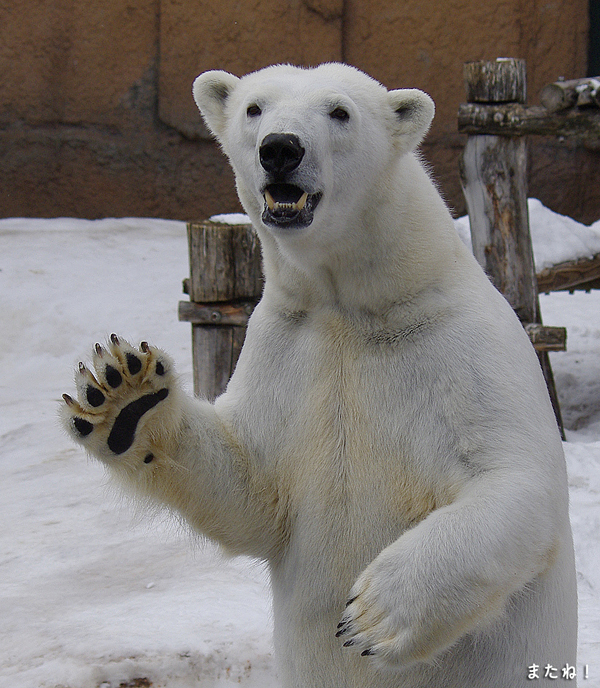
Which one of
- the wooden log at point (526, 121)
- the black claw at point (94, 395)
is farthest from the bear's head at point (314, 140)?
the wooden log at point (526, 121)

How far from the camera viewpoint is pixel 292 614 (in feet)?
6.88

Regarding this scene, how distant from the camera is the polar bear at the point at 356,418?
1.82 m

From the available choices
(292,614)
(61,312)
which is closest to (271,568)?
(292,614)

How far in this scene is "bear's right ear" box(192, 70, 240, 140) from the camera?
2314 millimetres

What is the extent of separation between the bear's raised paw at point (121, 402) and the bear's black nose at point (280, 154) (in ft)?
1.57

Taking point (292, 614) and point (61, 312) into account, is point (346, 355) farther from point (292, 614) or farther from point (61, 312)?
point (61, 312)

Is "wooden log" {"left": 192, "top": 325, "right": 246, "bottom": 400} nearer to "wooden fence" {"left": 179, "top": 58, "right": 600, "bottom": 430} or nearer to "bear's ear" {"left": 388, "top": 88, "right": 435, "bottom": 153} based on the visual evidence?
"wooden fence" {"left": 179, "top": 58, "right": 600, "bottom": 430}

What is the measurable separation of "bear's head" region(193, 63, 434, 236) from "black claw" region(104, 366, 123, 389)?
18.2 inches

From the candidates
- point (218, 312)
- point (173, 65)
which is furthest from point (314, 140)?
point (173, 65)

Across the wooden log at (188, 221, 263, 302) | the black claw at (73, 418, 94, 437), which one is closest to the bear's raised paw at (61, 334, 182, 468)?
the black claw at (73, 418, 94, 437)

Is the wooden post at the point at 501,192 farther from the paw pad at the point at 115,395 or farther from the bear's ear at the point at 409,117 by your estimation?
the paw pad at the point at 115,395

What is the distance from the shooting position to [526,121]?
15.8 feet

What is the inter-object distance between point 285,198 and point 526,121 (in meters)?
3.28

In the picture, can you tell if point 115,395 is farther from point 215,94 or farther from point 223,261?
point 223,261
